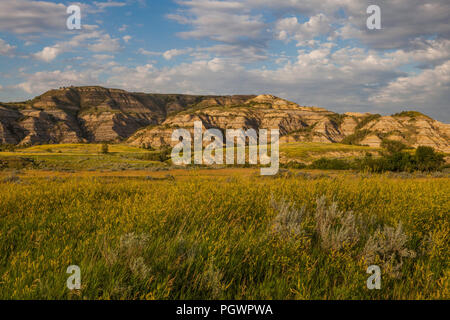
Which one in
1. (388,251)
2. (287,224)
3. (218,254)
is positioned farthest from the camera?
(287,224)

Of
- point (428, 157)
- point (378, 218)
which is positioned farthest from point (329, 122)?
point (378, 218)

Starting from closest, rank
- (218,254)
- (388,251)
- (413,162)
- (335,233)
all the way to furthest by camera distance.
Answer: (218,254) → (388,251) → (335,233) → (413,162)

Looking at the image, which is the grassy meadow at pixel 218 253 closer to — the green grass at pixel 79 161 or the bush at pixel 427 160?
the bush at pixel 427 160

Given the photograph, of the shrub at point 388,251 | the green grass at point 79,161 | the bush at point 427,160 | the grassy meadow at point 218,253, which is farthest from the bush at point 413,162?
the green grass at point 79,161

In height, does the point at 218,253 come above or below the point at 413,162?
above

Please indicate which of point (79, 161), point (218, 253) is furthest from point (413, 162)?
point (79, 161)

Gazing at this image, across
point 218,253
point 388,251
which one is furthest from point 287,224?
point 218,253

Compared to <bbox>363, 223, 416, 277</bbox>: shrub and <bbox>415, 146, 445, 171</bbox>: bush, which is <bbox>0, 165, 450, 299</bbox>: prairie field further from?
<bbox>415, 146, 445, 171</bbox>: bush

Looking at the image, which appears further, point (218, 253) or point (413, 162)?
point (413, 162)

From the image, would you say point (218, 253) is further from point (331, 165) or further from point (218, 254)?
point (331, 165)

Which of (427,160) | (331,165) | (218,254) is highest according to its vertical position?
(218,254)

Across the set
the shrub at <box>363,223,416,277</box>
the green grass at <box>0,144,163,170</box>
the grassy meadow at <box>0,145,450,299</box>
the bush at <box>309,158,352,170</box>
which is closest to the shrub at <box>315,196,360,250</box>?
the grassy meadow at <box>0,145,450,299</box>
